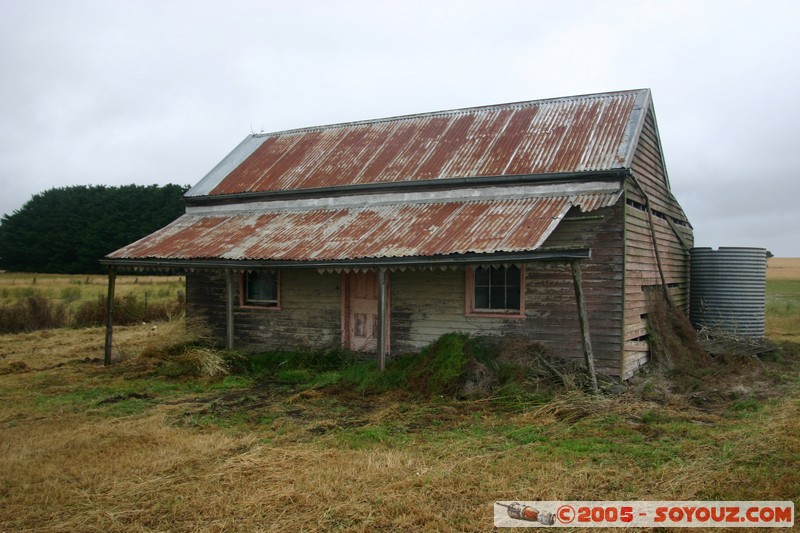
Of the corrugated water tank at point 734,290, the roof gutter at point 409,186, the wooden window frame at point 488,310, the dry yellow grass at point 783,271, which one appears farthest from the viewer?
the dry yellow grass at point 783,271

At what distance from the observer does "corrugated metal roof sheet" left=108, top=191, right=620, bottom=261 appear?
10.8 m

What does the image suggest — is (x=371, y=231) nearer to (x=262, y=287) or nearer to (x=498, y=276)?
(x=498, y=276)

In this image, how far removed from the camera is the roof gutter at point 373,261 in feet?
31.7

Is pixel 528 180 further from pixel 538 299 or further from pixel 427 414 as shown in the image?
pixel 427 414

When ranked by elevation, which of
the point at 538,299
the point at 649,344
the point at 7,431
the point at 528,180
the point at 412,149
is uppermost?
the point at 412,149

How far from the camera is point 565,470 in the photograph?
6.28 meters

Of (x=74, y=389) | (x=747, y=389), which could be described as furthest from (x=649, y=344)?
(x=74, y=389)

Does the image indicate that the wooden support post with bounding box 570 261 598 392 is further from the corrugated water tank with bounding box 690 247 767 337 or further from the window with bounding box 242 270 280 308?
the window with bounding box 242 270 280 308

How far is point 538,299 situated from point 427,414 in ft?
11.9

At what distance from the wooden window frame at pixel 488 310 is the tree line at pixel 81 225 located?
152ft

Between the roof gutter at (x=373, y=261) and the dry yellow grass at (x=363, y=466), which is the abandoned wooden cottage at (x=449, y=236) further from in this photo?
the dry yellow grass at (x=363, y=466)

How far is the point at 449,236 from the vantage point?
1128cm

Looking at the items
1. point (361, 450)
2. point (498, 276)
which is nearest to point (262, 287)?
point (498, 276)

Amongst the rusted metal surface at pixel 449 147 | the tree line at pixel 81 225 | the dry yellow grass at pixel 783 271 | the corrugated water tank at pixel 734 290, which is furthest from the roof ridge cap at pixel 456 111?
the dry yellow grass at pixel 783 271
